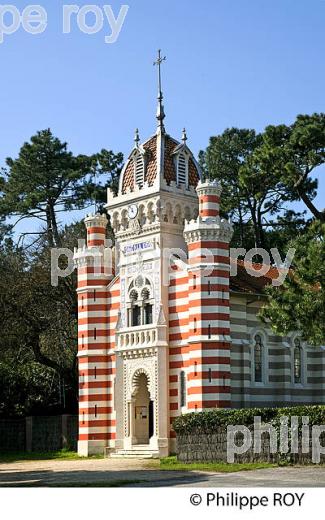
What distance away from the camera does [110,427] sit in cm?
4359

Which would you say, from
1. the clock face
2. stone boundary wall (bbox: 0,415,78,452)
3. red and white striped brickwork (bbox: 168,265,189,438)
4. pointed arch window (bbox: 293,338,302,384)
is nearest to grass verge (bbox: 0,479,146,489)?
red and white striped brickwork (bbox: 168,265,189,438)

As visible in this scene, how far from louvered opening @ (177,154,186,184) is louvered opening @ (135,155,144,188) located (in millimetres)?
1722

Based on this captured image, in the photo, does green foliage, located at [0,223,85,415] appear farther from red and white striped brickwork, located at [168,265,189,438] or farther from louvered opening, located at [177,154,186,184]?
louvered opening, located at [177,154,186,184]

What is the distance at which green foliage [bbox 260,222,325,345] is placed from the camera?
100 feet

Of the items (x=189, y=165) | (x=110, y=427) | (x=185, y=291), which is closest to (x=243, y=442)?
(x=185, y=291)

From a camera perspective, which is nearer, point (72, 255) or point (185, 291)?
point (185, 291)

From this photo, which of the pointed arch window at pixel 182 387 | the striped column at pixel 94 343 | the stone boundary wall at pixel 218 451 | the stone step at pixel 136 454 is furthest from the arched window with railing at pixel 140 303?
the stone boundary wall at pixel 218 451

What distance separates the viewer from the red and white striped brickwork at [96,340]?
43.6 m

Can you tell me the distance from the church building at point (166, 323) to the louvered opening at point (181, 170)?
0.19ft

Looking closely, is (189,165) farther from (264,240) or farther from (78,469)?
(264,240)

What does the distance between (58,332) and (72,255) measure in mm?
4772

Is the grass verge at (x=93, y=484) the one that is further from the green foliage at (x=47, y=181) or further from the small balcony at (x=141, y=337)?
the green foliage at (x=47, y=181)

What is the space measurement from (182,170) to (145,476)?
17953mm

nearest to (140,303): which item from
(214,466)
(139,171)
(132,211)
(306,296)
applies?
(132,211)
